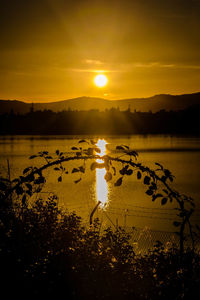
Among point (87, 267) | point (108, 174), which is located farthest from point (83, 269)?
point (108, 174)

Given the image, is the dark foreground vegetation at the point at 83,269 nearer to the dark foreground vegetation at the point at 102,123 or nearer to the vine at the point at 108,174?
the vine at the point at 108,174

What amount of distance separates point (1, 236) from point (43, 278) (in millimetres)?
626

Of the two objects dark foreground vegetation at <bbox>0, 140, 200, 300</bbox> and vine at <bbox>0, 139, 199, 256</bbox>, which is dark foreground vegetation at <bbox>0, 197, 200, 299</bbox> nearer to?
dark foreground vegetation at <bbox>0, 140, 200, 300</bbox>

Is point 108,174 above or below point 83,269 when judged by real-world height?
above

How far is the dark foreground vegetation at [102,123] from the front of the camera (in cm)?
11981

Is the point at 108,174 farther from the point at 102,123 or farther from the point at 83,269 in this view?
the point at 102,123

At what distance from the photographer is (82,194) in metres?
16.0

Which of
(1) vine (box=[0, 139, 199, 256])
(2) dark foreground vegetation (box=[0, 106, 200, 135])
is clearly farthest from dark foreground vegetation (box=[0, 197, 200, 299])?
(2) dark foreground vegetation (box=[0, 106, 200, 135])

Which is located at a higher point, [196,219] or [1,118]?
[1,118]

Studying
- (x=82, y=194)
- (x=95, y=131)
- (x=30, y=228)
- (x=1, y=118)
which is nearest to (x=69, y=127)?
(x=95, y=131)

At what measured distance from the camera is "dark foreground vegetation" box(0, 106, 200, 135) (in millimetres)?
119812

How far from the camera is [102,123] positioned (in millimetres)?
127125

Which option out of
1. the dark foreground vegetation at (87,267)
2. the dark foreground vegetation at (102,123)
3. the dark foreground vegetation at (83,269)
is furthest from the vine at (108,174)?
the dark foreground vegetation at (102,123)

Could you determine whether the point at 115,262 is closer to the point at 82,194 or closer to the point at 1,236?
the point at 1,236
